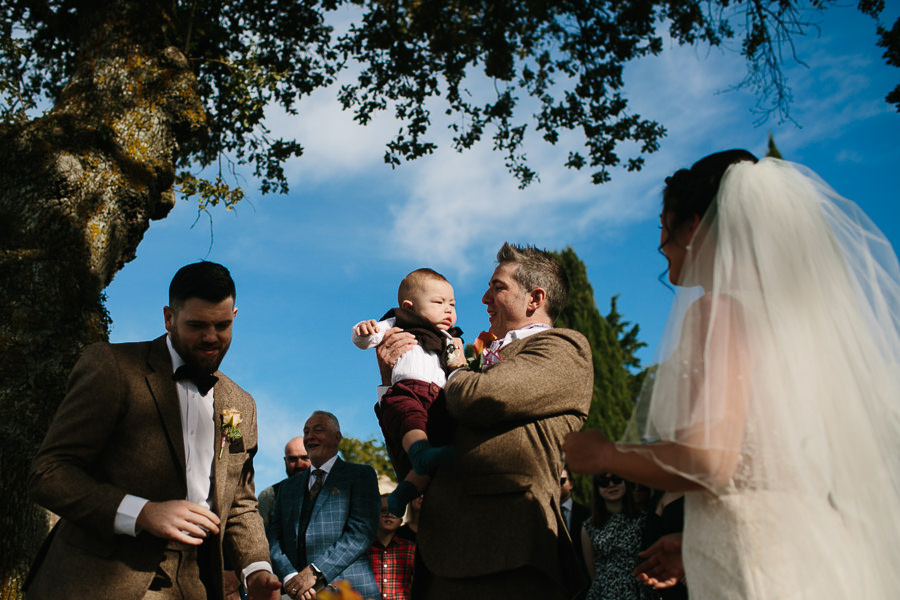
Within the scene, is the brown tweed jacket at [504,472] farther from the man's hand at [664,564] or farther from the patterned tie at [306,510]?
the patterned tie at [306,510]

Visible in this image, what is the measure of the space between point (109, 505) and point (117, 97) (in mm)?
5702

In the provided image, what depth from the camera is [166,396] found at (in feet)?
9.73

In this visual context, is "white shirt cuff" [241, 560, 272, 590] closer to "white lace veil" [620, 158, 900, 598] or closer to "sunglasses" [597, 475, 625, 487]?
"white lace veil" [620, 158, 900, 598]

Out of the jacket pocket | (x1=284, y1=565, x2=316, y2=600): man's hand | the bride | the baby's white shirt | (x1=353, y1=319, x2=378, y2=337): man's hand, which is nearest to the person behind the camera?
the bride

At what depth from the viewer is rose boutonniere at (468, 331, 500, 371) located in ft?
11.6

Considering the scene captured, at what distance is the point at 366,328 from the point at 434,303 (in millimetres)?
461

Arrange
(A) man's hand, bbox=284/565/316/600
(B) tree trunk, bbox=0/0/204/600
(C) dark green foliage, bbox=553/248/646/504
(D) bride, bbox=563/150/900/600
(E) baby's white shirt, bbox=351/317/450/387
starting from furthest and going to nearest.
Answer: (C) dark green foliage, bbox=553/248/646/504, (B) tree trunk, bbox=0/0/204/600, (A) man's hand, bbox=284/565/316/600, (E) baby's white shirt, bbox=351/317/450/387, (D) bride, bbox=563/150/900/600

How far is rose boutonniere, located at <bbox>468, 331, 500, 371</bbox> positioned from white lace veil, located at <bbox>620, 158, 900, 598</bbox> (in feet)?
4.54

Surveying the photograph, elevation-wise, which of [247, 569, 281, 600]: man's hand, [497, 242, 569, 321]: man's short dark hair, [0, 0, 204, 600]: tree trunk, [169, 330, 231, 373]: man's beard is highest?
[0, 0, 204, 600]: tree trunk

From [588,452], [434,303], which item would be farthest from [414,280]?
[588,452]

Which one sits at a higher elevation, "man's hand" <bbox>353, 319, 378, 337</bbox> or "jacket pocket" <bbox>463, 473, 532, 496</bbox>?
"man's hand" <bbox>353, 319, 378, 337</bbox>

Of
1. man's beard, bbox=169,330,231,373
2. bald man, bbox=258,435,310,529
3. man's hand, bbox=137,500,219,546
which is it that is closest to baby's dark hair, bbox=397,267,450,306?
man's beard, bbox=169,330,231,373

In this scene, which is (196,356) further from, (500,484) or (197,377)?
(500,484)

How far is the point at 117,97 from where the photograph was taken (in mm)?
7055
